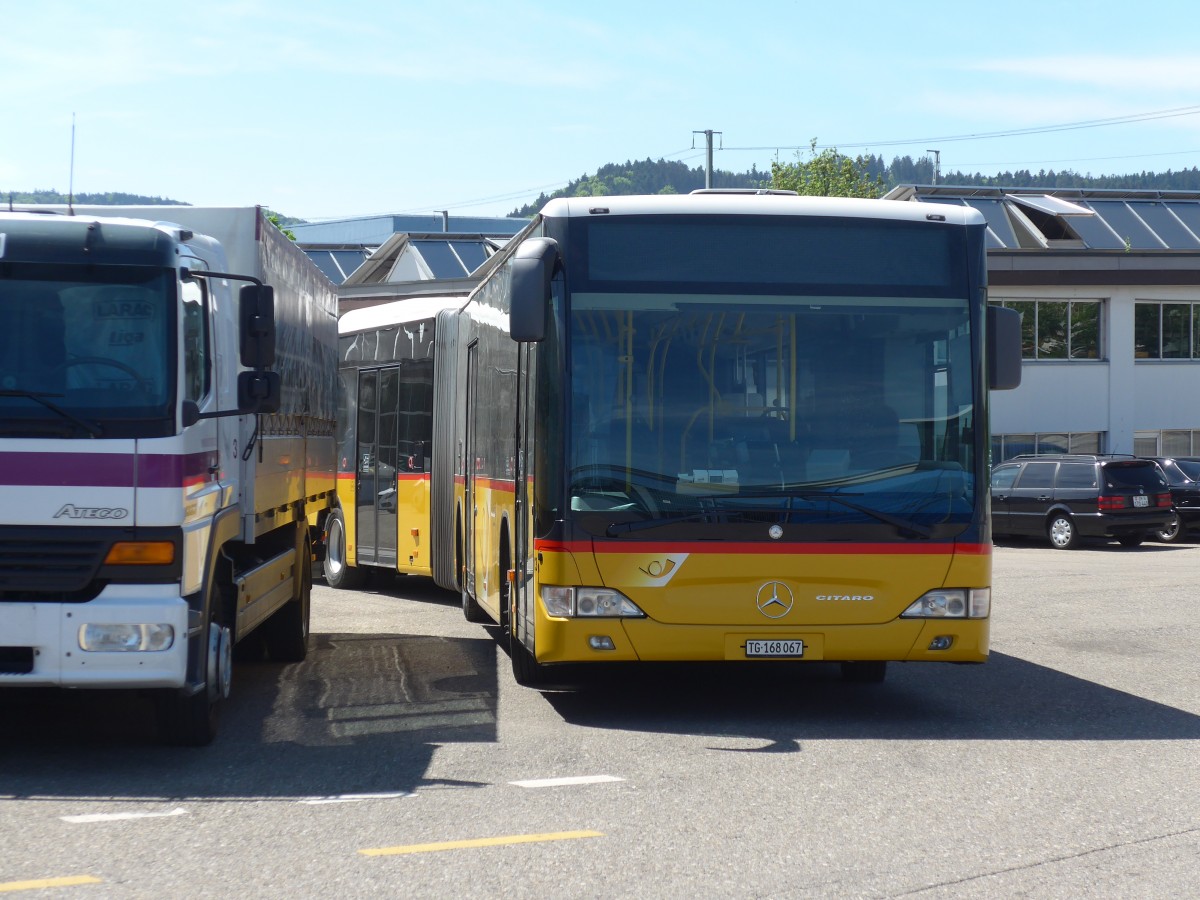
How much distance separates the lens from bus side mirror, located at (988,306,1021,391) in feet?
31.4

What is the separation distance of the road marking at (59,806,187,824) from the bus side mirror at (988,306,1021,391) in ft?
17.8

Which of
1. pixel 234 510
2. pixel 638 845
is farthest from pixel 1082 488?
pixel 638 845

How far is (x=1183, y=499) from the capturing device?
29.9m

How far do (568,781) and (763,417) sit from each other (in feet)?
8.91

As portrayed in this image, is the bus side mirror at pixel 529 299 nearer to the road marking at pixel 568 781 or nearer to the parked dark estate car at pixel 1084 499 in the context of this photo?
the road marking at pixel 568 781

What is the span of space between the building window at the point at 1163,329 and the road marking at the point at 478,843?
4062 centimetres

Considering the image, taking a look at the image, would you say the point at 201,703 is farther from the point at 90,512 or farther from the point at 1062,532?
the point at 1062,532

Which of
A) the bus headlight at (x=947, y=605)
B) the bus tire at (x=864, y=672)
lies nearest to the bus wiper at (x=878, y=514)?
the bus headlight at (x=947, y=605)

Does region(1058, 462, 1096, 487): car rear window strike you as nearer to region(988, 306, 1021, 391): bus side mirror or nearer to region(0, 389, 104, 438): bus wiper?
region(988, 306, 1021, 391): bus side mirror

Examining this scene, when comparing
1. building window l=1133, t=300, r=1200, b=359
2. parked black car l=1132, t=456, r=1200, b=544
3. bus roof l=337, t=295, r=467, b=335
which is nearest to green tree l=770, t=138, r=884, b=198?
building window l=1133, t=300, r=1200, b=359

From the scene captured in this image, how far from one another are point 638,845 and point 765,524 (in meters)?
3.26

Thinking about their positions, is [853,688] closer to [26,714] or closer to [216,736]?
[216,736]

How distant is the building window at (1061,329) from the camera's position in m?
42.9

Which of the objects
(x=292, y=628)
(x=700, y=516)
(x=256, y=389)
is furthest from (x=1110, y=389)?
(x=256, y=389)
